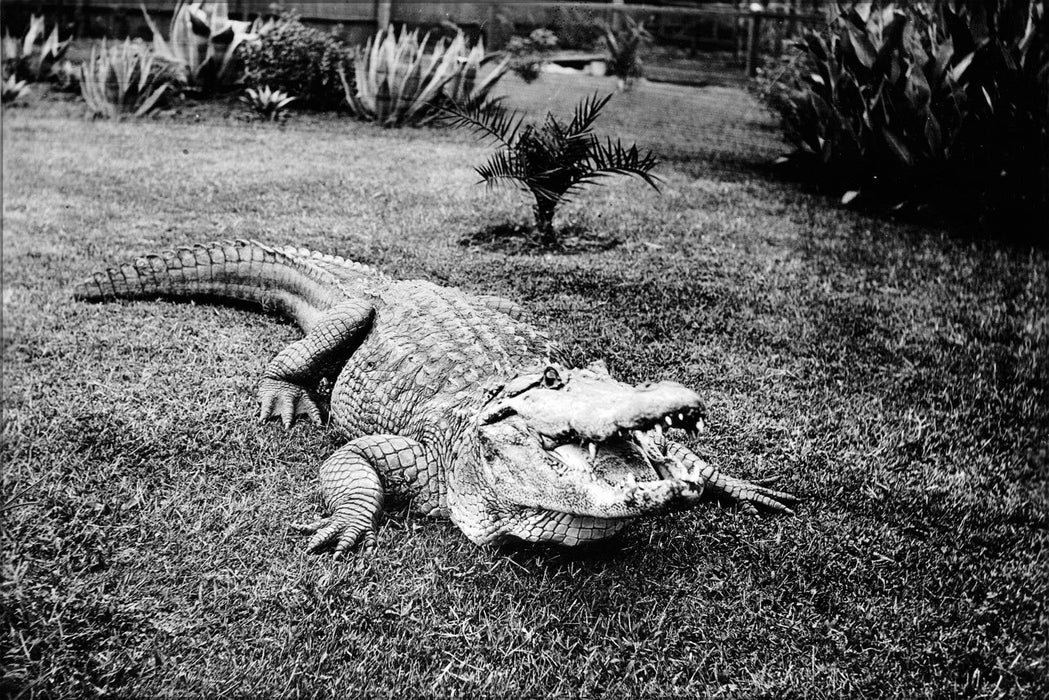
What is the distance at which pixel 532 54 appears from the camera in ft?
7.29

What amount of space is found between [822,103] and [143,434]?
241 cm

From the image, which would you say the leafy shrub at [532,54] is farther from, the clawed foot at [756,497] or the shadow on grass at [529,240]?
the clawed foot at [756,497]

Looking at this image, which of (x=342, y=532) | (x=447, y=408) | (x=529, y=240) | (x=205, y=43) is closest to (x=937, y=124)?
(x=529, y=240)

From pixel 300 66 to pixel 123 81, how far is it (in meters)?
0.61

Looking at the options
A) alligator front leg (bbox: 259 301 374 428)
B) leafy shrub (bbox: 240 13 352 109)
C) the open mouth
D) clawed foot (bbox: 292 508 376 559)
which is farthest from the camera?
alligator front leg (bbox: 259 301 374 428)

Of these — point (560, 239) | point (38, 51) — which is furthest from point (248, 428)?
point (38, 51)

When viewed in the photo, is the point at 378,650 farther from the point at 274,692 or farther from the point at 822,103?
the point at 822,103

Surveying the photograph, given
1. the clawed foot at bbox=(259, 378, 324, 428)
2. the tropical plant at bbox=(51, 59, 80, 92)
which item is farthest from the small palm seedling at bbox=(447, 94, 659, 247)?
the tropical plant at bbox=(51, 59, 80, 92)

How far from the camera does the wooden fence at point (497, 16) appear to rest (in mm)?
2225

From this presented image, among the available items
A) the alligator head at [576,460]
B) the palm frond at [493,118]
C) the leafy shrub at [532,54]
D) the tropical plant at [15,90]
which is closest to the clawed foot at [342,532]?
the alligator head at [576,460]

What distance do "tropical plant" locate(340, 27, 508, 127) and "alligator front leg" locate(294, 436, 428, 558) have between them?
105 cm

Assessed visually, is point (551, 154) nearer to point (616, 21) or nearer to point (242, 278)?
point (616, 21)

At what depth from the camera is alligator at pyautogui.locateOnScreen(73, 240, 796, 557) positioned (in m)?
1.62

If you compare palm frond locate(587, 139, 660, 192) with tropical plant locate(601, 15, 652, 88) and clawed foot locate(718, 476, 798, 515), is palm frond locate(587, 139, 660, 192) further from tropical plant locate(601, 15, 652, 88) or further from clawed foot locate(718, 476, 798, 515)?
clawed foot locate(718, 476, 798, 515)
